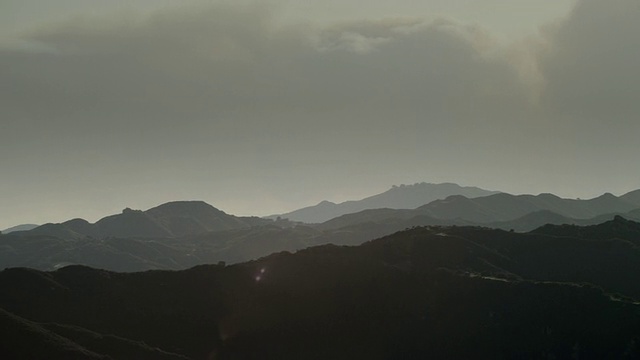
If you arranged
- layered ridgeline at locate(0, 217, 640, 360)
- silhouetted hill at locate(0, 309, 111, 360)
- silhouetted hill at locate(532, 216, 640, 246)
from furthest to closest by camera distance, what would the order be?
silhouetted hill at locate(532, 216, 640, 246), layered ridgeline at locate(0, 217, 640, 360), silhouetted hill at locate(0, 309, 111, 360)

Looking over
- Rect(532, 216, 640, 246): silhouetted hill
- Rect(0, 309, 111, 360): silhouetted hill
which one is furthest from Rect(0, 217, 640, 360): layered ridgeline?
Rect(532, 216, 640, 246): silhouetted hill

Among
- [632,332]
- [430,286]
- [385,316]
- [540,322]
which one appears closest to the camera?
[632,332]

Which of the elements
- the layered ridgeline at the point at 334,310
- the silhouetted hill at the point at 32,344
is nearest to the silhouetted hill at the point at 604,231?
the layered ridgeline at the point at 334,310

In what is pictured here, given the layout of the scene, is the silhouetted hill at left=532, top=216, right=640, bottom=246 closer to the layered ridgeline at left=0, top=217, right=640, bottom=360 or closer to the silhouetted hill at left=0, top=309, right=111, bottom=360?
the layered ridgeline at left=0, top=217, right=640, bottom=360

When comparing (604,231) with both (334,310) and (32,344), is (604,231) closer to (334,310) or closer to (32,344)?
(334,310)

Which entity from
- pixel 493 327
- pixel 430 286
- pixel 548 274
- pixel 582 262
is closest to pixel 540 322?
pixel 493 327

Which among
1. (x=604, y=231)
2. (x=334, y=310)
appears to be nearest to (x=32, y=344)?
(x=334, y=310)

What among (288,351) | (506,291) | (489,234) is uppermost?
(489,234)

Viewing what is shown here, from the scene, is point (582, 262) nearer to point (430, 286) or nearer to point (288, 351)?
point (430, 286)

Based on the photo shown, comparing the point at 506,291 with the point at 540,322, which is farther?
the point at 506,291

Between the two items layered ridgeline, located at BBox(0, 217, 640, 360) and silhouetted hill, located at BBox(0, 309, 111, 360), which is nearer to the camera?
silhouetted hill, located at BBox(0, 309, 111, 360)

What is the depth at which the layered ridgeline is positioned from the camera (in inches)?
3816

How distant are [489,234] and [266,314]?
94953 millimetres

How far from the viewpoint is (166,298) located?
4968 inches
